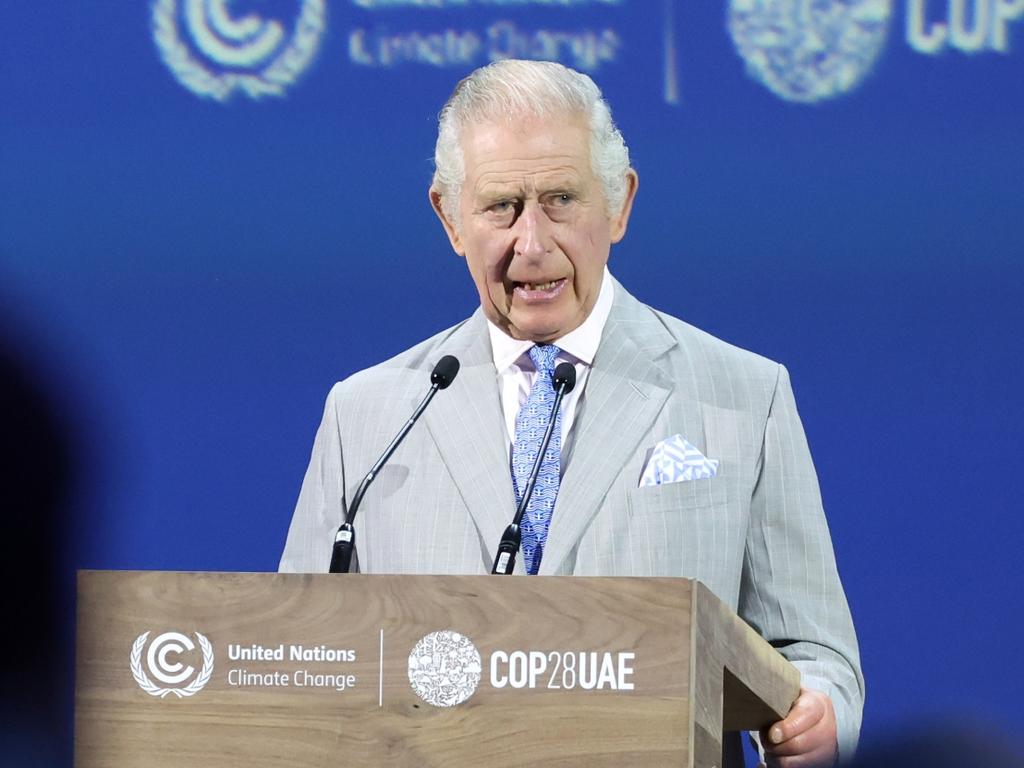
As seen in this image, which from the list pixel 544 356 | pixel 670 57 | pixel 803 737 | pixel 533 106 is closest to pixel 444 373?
pixel 544 356

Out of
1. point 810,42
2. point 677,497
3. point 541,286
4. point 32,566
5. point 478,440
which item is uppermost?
point 810,42

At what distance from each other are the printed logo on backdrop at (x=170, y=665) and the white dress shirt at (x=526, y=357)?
106 cm

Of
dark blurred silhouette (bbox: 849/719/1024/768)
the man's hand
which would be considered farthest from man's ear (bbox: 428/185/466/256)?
dark blurred silhouette (bbox: 849/719/1024/768)

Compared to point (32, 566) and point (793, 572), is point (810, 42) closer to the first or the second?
point (793, 572)

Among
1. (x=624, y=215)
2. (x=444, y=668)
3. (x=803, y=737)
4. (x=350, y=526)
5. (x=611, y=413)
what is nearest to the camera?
(x=444, y=668)

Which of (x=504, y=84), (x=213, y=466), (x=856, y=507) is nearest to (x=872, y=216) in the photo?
(x=856, y=507)

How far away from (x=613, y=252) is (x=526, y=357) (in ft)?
1.83

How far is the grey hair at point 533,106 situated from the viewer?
2979mm

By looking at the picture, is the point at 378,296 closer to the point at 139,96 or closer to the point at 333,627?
the point at 139,96

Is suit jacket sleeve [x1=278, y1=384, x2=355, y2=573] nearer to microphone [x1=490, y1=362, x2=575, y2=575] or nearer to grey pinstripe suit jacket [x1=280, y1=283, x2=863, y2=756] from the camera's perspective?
grey pinstripe suit jacket [x1=280, y1=283, x2=863, y2=756]

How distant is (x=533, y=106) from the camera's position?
2979mm

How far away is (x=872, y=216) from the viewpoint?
349 centimetres

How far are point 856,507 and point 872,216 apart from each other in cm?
54

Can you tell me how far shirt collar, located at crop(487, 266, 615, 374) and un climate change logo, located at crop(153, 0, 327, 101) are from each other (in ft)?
3.02
